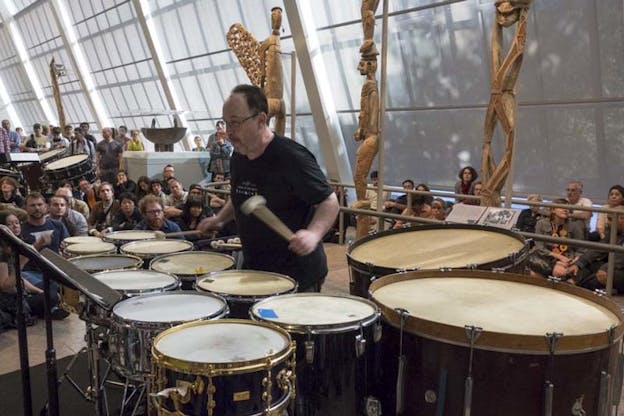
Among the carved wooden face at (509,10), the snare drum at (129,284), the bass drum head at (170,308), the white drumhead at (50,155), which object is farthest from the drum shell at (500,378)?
the white drumhead at (50,155)

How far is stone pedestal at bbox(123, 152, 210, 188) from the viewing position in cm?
1021

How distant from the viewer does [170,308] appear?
2.05 meters

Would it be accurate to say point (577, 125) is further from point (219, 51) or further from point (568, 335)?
point (219, 51)

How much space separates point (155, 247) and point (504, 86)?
258cm

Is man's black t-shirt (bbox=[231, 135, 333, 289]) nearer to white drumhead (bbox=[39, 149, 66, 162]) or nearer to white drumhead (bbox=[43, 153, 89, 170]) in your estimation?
white drumhead (bbox=[43, 153, 89, 170])

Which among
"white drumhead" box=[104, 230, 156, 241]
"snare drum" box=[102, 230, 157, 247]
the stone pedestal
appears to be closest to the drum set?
"snare drum" box=[102, 230, 157, 247]

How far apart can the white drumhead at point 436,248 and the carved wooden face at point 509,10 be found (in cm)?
184

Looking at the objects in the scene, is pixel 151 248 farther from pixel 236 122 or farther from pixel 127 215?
pixel 127 215

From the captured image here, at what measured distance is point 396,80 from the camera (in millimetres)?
9547

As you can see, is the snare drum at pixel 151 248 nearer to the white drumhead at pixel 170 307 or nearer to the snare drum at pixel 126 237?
the snare drum at pixel 126 237

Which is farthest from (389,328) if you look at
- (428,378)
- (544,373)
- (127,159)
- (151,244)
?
(127,159)

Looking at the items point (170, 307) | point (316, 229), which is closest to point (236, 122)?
point (316, 229)

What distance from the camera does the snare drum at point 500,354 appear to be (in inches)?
65.7

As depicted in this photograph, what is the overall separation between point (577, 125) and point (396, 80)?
3060 mm
